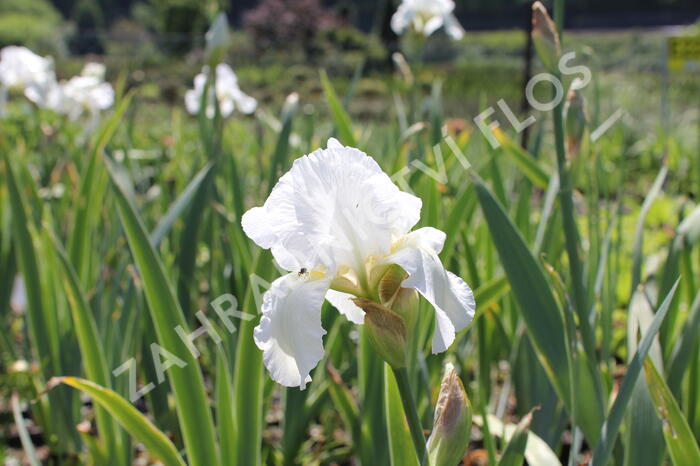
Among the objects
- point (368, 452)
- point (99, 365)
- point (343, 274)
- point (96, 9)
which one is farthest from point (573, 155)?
point (96, 9)

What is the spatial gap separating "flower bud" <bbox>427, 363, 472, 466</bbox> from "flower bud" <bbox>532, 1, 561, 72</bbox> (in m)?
0.31

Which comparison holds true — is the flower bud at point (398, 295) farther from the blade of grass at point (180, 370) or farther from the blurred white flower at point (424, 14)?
the blurred white flower at point (424, 14)

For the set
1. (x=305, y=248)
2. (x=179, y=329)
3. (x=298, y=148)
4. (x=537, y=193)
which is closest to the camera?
(x=305, y=248)

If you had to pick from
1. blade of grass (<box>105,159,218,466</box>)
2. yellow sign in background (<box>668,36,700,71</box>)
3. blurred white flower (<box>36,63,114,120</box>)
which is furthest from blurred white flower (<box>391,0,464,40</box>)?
yellow sign in background (<box>668,36,700,71</box>)

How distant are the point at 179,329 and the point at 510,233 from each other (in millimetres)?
335

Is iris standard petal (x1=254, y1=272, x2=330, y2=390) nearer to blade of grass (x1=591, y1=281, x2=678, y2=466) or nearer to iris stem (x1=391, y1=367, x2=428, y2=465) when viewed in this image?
iris stem (x1=391, y1=367, x2=428, y2=465)

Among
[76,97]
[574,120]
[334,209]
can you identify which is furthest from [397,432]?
[76,97]

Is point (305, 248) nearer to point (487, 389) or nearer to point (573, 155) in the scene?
point (573, 155)

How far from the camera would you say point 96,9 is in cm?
3014

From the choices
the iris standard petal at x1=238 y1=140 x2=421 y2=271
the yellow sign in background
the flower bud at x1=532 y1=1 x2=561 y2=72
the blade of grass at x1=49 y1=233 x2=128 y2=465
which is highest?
the yellow sign in background

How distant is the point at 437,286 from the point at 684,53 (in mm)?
3085

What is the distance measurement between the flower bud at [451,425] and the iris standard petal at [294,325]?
10cm

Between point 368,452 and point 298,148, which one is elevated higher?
point 298,148

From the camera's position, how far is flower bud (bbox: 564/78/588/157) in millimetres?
669
